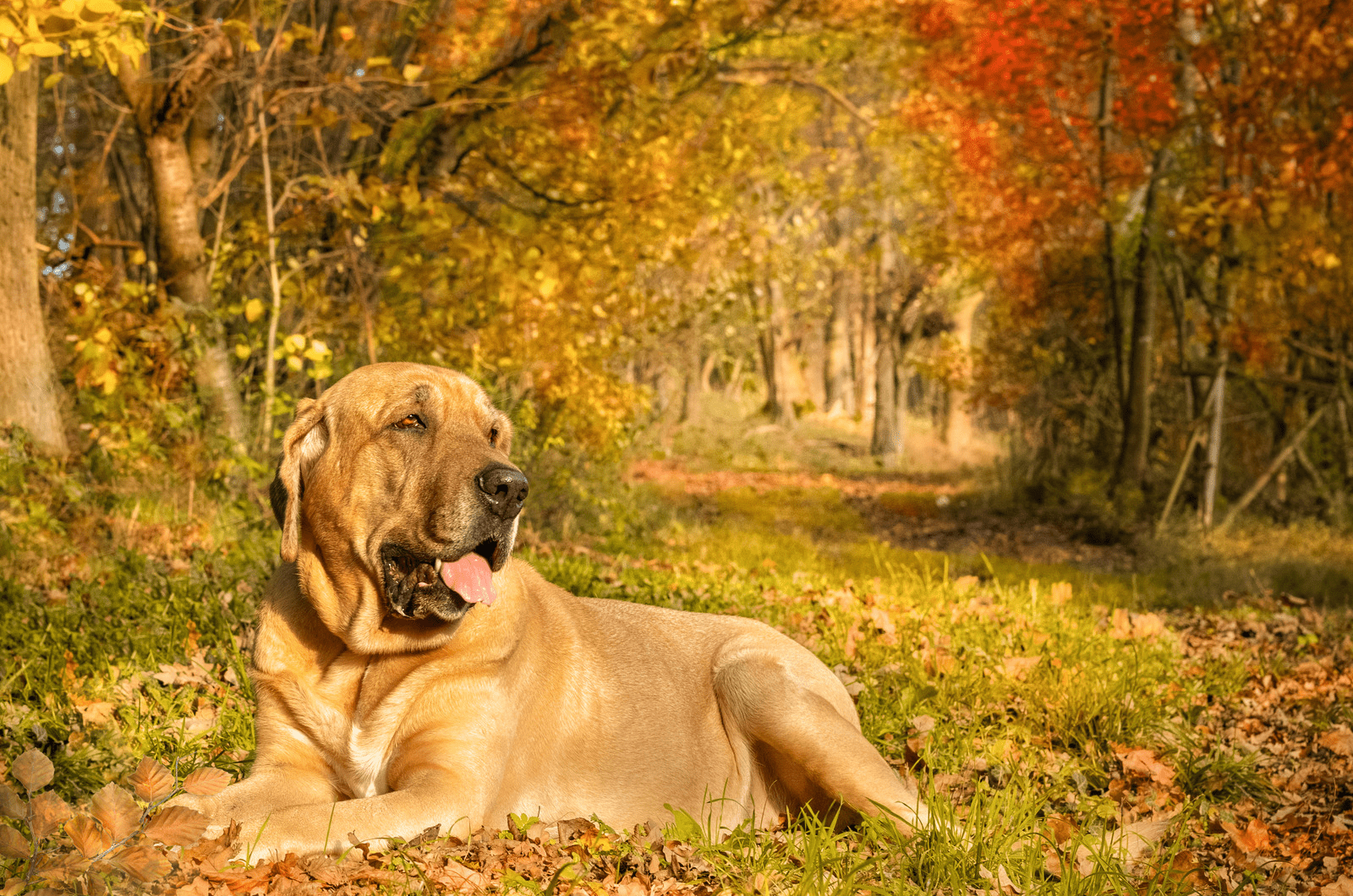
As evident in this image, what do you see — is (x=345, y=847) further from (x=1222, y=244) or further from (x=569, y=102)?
(x=1222, y=244)

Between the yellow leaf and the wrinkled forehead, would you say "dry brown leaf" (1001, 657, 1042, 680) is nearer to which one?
the wrinkled forehead

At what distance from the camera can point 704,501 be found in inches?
589

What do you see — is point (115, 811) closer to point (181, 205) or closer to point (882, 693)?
point (882, 693)

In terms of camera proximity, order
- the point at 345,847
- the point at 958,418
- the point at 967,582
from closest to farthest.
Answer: the point at 345,847 → the point at 967,582 → the point at 958,418

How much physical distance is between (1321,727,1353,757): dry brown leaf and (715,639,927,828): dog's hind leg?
2368mm

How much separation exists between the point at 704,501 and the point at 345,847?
12.1m

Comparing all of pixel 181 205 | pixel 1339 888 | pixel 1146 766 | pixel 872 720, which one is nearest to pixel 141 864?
pixel 872 720

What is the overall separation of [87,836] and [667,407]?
16575 millimetres

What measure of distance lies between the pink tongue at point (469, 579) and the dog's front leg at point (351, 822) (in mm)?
537

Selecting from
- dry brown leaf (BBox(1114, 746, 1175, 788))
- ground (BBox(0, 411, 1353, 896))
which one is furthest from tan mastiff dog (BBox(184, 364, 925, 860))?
dry brown leaf (BBox(1114, 746, 1175, 788))

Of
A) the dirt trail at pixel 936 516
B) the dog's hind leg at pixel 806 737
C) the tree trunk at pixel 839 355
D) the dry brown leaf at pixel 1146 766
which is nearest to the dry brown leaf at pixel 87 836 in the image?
the dog's hind leg at pixel 806 737

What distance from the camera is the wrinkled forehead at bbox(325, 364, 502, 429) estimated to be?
333 cm

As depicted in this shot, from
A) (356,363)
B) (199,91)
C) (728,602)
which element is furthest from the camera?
(356,363)

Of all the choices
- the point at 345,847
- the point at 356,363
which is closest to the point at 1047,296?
the point at 356,363
